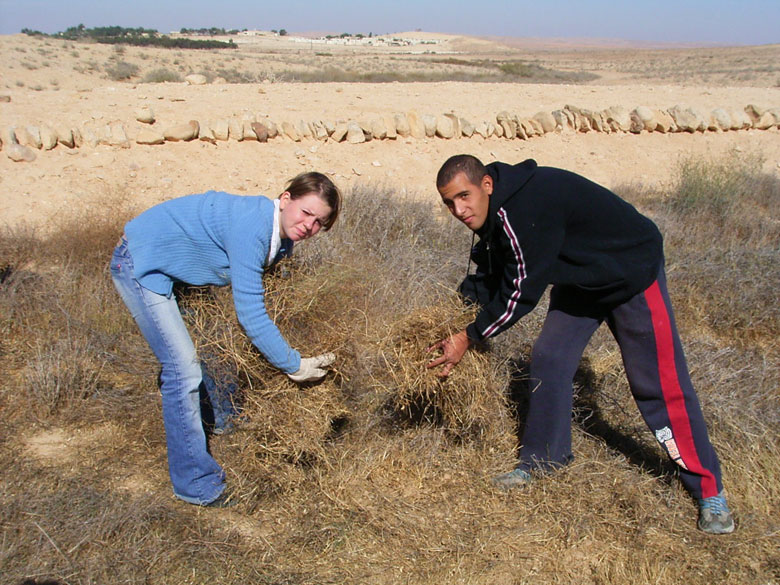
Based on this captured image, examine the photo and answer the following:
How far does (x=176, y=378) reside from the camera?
2.48m

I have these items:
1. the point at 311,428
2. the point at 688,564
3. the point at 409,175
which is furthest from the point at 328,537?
the point at 409,175

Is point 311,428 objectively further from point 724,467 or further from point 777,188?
point 777,188

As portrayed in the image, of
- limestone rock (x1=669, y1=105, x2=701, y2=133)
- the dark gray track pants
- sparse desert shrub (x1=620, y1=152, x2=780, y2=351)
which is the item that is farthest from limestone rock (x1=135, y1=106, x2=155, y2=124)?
limestone rock (x1=669, y1=105, x2=701, y2=133)

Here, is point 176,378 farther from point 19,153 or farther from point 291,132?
point 291,132

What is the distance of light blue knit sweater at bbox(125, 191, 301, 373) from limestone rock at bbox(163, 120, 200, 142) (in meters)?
5.20

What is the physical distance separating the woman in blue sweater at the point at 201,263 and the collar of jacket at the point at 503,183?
23.2 inches

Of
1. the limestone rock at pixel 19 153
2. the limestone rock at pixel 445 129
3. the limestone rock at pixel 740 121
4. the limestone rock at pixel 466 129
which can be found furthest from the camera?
the limestone rock at pixel 740 121

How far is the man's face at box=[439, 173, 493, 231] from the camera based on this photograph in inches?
90.8

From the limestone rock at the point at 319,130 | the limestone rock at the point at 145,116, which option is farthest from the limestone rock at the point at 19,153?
the limestone rock at the point at 319,130

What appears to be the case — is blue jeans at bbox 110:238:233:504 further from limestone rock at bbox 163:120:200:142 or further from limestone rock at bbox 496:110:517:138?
limestone rock at bbox 496:110:517:138

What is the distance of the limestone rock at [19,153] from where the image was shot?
258 inches

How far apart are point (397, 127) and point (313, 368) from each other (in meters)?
6.34

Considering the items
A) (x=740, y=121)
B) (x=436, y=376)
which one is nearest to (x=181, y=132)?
(x=436, y=376)

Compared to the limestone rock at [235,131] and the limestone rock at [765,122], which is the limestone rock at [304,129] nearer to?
the limestone rock at [235,131]
